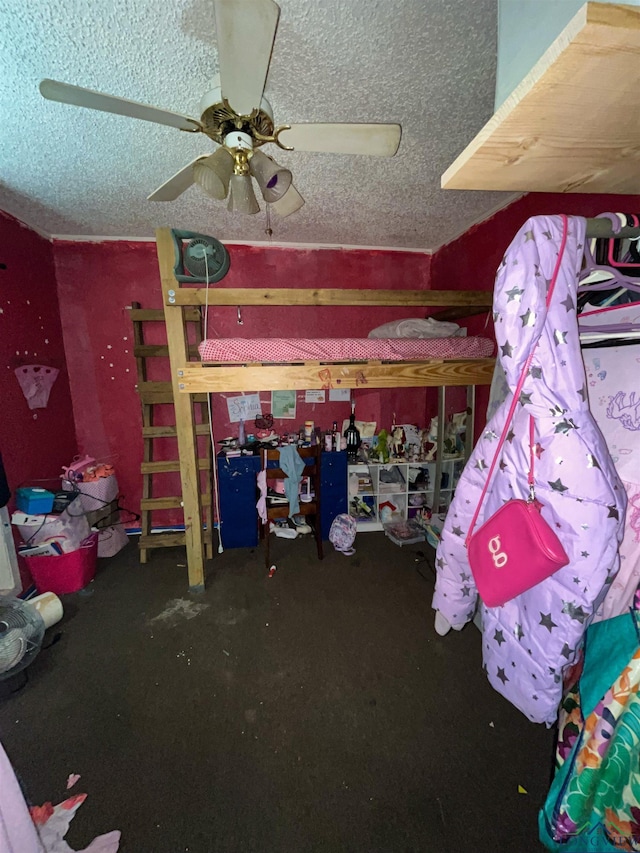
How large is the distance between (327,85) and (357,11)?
1.02 ft

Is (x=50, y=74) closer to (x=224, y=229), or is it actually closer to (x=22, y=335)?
(x=224, y=229)

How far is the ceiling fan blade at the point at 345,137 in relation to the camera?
1187 mm

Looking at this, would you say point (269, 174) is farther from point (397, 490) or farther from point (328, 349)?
point (397, 490)

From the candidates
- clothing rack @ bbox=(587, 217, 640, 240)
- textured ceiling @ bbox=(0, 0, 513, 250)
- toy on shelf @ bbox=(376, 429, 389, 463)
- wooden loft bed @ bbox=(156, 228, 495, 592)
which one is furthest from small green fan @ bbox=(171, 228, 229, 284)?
toy on shelf @ bbox=(376, 429, 389, 463)

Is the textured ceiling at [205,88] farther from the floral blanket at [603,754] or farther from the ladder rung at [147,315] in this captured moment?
the floral blanket at [603,754]

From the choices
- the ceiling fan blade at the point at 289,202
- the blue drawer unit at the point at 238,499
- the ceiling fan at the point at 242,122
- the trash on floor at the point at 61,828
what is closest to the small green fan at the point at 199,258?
the ceiling fan blade at the point at 289,202

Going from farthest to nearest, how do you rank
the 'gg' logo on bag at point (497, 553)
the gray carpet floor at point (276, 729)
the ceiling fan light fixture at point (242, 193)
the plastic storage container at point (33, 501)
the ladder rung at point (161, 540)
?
the ladder rung at point (161, 540) → the plastic storage container at point (33, 501) → the ceiling fan light fixture at point (242, 193) → the gray carpet floor at point (276, 729) → the 'gg' logo on bag at point (497, 553)

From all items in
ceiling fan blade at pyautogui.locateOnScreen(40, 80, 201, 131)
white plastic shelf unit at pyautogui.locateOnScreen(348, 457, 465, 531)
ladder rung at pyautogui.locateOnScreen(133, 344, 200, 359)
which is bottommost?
white plastic shelf unit at pyautogui.locateOnScreen(348, 457, 465, 531)

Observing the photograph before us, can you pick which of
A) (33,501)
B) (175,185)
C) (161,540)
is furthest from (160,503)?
(175,185)

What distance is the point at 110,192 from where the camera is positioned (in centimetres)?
215

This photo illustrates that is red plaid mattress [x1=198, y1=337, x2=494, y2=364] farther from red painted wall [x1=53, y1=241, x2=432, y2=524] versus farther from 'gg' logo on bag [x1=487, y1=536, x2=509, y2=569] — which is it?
'gg' logo on bag [x1=487, y1=536, x2=509, y2=569]

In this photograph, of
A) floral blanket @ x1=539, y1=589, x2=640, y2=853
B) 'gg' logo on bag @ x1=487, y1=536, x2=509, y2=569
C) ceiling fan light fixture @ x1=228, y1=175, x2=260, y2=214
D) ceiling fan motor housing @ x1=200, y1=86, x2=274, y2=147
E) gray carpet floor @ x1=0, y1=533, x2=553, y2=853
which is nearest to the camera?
floral blanket @ x1=539, y1=589, x2=640, y2=853

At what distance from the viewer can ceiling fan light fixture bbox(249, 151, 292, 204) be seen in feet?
3.98

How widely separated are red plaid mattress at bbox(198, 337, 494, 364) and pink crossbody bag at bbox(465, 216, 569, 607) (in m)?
1.28
